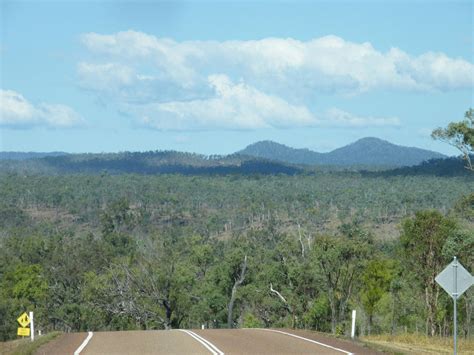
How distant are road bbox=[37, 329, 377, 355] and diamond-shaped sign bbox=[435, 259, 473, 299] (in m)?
3.39

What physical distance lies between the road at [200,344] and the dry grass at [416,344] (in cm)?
87

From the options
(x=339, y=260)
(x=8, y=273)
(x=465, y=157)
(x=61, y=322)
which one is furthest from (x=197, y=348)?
(x=8, y=273)

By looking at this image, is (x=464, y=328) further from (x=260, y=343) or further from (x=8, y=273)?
(x=8, y=273)

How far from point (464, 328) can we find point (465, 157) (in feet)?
85.5

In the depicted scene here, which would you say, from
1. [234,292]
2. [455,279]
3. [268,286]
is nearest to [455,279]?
[455,279]

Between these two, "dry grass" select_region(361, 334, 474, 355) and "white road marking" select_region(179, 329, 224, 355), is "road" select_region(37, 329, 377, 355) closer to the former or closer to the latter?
"white road marking" select_region(179, 329, 224, 355)

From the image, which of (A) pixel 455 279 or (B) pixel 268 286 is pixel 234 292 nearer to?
(B) pixel 268 286

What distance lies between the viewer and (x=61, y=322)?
85.4m

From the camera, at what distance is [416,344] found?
1029 inches

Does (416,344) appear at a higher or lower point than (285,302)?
higher

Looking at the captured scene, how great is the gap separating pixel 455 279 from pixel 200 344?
7456 mm

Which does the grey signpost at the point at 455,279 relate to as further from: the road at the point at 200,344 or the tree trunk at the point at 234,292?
the tree trunk at the point at 234,292

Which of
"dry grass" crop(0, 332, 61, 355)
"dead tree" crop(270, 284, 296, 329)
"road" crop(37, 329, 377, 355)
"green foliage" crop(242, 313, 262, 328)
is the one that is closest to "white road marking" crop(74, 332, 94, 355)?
"road" crop(37, 329, 377, 355)

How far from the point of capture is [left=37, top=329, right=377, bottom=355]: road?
68.3ft
